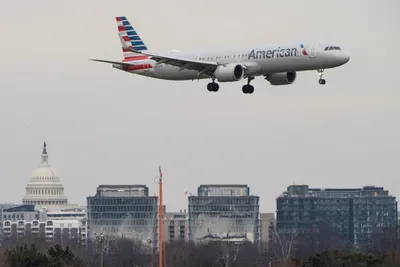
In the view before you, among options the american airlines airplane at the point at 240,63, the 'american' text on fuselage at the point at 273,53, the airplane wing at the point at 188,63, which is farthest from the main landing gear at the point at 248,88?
the 'american' text on fuselage at the point at 273,53

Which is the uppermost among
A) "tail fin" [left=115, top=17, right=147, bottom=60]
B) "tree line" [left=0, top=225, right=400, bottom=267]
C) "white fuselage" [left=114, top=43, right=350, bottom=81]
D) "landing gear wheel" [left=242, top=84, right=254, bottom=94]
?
"tail fin" [left=115, top=17, right=147, bottom=60]

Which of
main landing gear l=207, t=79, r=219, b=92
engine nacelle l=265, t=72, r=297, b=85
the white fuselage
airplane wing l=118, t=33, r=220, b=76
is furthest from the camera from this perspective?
main landing gear l=207, t=79, r=219, b=92

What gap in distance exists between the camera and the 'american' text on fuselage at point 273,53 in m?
116

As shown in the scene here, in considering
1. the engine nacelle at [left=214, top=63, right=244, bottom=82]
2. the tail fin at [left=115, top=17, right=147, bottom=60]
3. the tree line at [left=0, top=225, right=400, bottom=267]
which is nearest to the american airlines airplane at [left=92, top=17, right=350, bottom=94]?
the engine nacelle at [left=214, top=63, right=244, bottom=82]

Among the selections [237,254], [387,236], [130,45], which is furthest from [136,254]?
[130,45]

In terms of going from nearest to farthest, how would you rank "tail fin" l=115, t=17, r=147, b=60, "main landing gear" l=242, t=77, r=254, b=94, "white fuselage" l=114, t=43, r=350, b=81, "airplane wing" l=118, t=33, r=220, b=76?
"white fuselage" l=114, t=43, r=350, b=81
"airplane wing" l=118, t=33, r=220, b=76
"main landing gear" l=242, t=77, r=254, b=94
"tail fin" l=115, t=17, r=147, b=60

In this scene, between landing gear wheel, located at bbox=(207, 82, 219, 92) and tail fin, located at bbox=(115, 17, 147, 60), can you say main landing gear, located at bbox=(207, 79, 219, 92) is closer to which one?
landing gear wheel, located at bbox=(207, 82, 219, 92)

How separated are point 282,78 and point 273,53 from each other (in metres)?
3.71

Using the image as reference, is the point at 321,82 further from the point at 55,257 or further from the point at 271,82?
the point at 55,257

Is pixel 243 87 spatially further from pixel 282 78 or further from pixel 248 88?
pixel 282 78

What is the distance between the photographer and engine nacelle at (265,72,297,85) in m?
120

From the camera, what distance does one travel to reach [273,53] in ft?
382

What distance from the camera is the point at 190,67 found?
121 metres

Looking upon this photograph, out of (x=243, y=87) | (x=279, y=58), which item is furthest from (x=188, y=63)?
(x=279, y=58)
